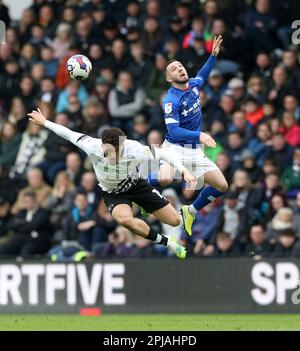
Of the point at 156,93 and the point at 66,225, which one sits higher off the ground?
the point at 156,93

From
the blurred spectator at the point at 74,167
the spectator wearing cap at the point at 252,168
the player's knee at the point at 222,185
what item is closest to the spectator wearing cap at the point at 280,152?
the spectator wearing cap at the point at 252,168

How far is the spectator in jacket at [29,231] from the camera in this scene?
67.2 feet

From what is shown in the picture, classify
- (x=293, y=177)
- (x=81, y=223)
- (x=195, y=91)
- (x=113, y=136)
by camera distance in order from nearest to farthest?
(x=113, y=136)
(x=195, y=91)
(x=293, y=177)
(x=81, y=223)

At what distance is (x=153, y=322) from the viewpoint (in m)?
16.7

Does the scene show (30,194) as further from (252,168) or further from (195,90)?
(195,90)

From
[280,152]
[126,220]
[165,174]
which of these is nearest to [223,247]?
[280,152]

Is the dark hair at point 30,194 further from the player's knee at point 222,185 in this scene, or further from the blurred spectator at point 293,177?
the player's knee at point 222,185

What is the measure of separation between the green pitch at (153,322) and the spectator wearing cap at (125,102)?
4483mm

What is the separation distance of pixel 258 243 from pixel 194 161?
345cm

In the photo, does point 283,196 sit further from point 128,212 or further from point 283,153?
point 128,212

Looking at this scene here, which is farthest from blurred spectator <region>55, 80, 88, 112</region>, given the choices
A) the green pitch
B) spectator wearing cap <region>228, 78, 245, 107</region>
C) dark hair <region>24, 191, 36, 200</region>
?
the green pitch
